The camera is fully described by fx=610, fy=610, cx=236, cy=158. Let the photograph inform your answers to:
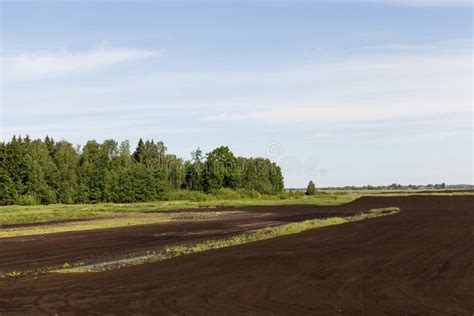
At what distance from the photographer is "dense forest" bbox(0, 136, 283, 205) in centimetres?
10562

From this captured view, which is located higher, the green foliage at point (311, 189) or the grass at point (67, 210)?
the green foliage at point (311, 189)

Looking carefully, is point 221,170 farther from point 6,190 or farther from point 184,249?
point 184,249

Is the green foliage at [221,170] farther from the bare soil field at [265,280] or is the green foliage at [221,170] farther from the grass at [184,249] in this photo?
the bare soil field at [265,280]

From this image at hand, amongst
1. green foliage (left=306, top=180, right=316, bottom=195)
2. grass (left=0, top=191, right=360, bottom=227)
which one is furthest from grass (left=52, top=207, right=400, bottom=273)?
green foliage (left=306, top=180, right=316, bottom=195)

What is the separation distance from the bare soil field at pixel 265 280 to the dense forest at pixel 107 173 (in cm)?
7504

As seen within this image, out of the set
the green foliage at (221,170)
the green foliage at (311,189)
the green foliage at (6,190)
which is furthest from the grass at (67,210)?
the green foliage at (311,189)

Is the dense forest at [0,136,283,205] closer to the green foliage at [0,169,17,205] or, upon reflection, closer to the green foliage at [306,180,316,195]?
the green foliage at [0,169,17,205]

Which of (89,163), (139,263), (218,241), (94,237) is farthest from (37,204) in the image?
(139,263)

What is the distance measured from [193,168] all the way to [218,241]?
121 m

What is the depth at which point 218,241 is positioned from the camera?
34969 millimetres

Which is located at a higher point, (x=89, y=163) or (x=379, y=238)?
(x=89, y=163)

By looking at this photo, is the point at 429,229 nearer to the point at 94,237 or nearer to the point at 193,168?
the point at 94,237

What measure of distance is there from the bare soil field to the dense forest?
2954 inches

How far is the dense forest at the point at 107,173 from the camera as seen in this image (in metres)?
106
